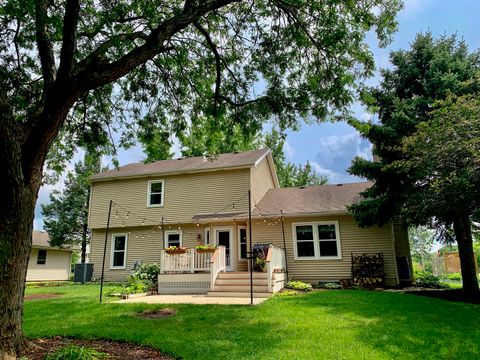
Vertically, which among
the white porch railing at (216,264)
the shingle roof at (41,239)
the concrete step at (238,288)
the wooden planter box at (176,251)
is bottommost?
the concrete step at (238,288)

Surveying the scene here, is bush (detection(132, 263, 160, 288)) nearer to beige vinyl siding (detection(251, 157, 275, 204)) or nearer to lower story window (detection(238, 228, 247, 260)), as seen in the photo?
lower story window (detection(238, 228, 247, 260))

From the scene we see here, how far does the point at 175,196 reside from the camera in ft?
57.2

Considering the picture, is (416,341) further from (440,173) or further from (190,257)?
(190,257)

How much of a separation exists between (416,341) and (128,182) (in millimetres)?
15960

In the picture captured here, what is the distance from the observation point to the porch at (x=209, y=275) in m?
11.8

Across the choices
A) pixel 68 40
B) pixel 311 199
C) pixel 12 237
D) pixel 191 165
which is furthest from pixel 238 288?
pixel 68 40

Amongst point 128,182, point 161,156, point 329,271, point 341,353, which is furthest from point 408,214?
point 128,182

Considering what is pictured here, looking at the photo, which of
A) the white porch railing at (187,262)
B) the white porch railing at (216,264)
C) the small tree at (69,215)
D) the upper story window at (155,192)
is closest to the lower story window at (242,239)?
the white porch railing at (216,264)

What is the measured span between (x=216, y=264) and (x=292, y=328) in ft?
21.6

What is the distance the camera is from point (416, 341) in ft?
18.2

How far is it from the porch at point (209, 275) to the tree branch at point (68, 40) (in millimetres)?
8807

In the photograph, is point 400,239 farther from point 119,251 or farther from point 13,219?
Result: point 13,219

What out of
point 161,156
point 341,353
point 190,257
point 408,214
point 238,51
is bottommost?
point 341,353

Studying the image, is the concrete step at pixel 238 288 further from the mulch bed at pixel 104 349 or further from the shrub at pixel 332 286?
the mulch bed at pixel 104 349
